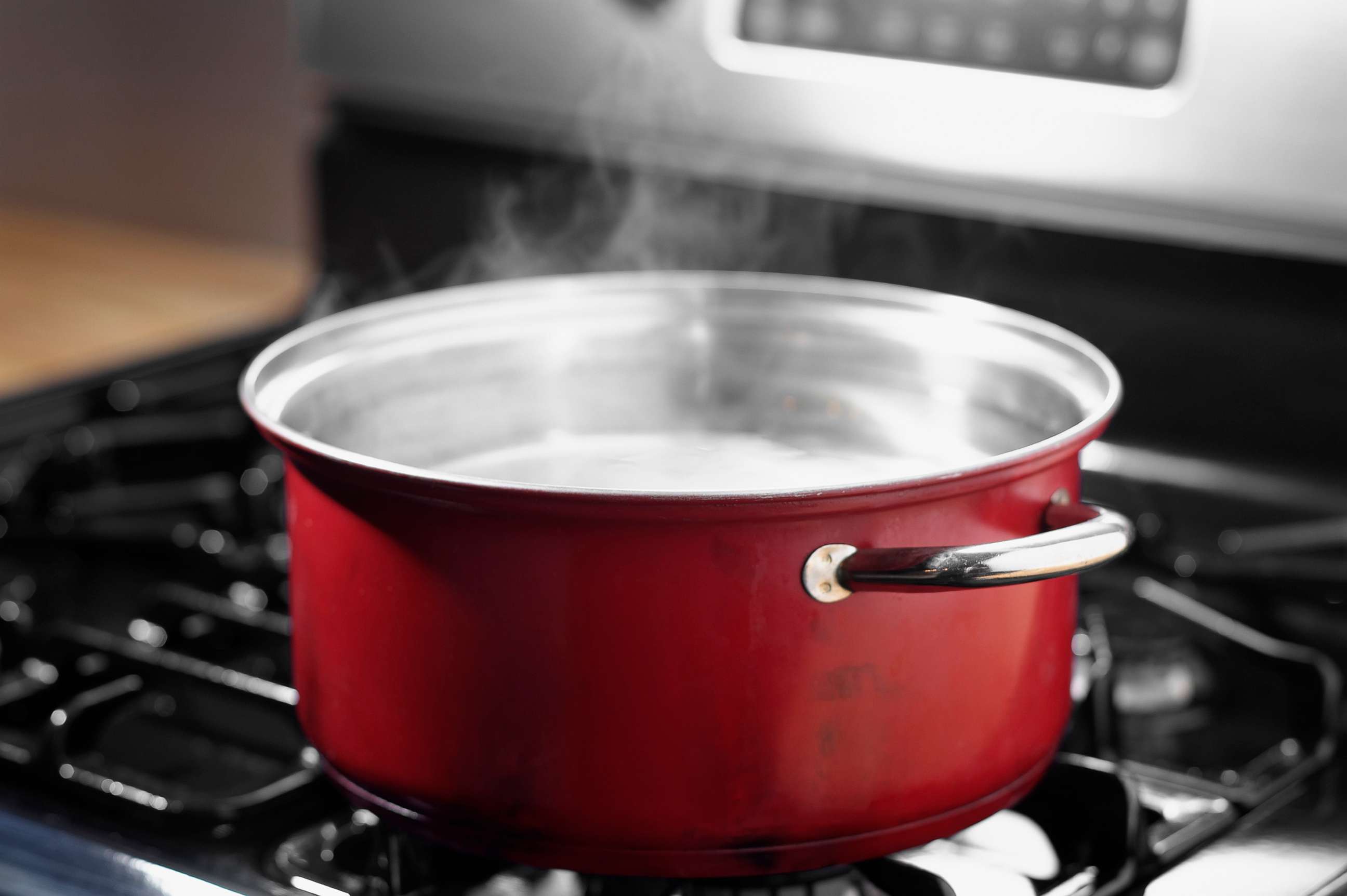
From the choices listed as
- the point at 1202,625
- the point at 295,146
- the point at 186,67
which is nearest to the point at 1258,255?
the point at 1202,625

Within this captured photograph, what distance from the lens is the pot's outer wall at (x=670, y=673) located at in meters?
0.38

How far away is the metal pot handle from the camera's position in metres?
0.37

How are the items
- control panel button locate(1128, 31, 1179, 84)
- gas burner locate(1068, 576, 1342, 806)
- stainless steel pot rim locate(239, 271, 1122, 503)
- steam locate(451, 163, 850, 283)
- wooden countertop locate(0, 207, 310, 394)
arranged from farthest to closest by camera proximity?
wooden countertop locate(0, 207, 310, 394)
steam locate(451, 163, 850, 283)
control panel button locate(1128, 31, 1179, 84)
gas burner locate(1068, 576, 1342, 806)
stainless steel pot rim locate(239, 271, 1122, 503)

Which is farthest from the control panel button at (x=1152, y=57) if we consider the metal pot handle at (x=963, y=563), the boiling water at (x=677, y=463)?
the metal pot handle at (x=963, y=563)

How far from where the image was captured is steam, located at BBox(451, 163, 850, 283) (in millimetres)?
781

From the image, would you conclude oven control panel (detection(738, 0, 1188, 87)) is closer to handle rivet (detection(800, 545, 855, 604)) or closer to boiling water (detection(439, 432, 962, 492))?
boiling water (detection(439, 432, 962, 492))

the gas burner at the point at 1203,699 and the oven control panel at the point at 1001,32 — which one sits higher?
the oven control panel at the point at 1001,32

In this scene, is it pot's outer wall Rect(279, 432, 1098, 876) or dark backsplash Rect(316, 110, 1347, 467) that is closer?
pot's outer wall Rect(279, 432, 1098, 876)

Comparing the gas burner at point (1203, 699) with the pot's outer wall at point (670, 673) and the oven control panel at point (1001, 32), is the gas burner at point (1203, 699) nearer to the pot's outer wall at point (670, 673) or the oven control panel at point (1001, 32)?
the pot's outer wall at point (670, 673)

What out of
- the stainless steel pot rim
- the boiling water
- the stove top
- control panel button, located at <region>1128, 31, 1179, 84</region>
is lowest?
the stove top

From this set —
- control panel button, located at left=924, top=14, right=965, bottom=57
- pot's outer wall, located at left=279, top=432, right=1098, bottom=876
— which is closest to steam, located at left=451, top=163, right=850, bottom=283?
control panel button, located at left=924, top=14, right=965, bottom=57

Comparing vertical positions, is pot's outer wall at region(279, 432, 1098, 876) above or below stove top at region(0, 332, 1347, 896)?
above

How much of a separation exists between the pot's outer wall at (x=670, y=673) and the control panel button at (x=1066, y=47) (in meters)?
0.30

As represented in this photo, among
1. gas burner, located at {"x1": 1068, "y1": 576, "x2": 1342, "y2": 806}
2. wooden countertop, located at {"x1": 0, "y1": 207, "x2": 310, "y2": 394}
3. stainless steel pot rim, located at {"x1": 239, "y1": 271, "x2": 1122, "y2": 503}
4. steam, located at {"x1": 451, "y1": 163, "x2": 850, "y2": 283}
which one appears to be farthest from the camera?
wooden countertop, located at {"x1": 0, "y1": 207, "x2": 310, "y2": 394}
